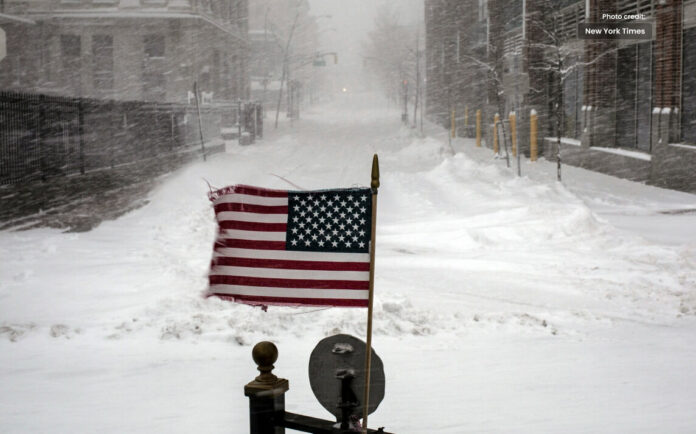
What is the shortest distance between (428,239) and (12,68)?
38.0 m

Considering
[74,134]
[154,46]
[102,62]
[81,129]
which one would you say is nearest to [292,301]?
[74,134]

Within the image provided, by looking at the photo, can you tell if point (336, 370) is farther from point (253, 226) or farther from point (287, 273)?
point (253, 226)

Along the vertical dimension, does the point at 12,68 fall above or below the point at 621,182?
above

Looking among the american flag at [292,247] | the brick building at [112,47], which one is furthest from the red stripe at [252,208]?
the brick building at [112,47]

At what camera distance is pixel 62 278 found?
10.2 metres

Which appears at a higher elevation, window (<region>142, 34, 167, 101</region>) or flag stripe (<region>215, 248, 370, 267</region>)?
window (<region>142, 34, 167, 101</region>)

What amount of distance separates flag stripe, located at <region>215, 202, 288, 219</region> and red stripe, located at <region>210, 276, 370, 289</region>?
35 centimetres

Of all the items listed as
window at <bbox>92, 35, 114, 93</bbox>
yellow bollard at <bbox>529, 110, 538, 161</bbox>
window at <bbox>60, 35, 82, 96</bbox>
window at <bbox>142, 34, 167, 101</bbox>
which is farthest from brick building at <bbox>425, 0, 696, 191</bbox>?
window at <bbox>60, 35, 82, 96</bbox>

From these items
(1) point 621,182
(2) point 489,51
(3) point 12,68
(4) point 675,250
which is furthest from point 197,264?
(3) point 12,68

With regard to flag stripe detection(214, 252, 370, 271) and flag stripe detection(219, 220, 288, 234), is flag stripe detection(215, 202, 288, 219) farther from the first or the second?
flag stripe detection(214, 252, 370, 271)

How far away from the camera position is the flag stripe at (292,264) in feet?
13.1

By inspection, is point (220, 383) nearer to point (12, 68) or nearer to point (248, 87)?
point (12, 68)

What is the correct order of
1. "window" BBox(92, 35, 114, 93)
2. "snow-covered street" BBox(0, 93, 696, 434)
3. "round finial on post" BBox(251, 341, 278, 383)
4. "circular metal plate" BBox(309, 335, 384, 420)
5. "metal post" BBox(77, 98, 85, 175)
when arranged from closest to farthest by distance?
1. "round finial on post" BBox(251, 341, 278, 383)
2. "circular metal plate" BBox(309, 335, 384, 420)
3. "snow-covered street" BBox(0, 93, 696, 434)
4. "metal post" BBox(77, 98, 85, 175)
5. "window" BBox(92, 35, 114, 93)

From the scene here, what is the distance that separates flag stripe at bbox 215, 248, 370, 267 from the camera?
3986 mm
